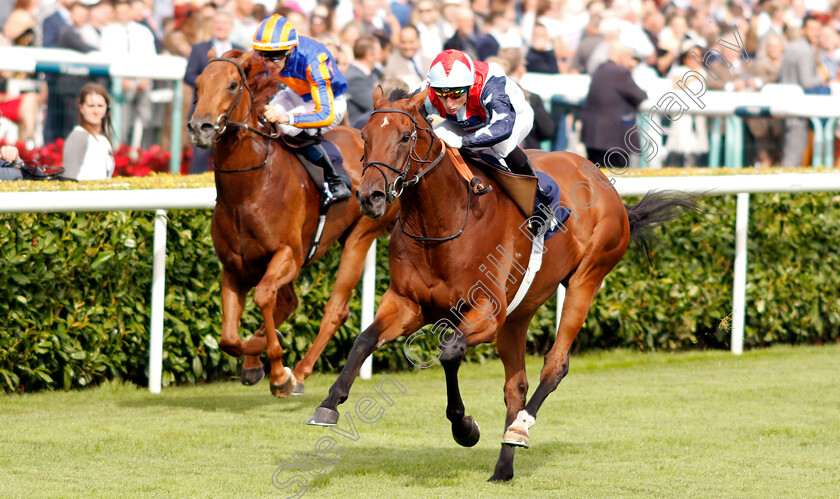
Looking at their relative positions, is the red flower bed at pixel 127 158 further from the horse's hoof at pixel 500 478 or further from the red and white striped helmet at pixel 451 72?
the horse's hoof at pixel 500 478

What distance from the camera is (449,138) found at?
4500 millimetres

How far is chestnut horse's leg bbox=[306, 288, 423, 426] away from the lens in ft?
14.1

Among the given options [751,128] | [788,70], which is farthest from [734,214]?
[788,70]

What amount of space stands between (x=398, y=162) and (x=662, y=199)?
7.28 ft

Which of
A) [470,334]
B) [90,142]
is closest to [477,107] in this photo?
[470,334]

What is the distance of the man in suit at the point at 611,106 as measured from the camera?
959cm

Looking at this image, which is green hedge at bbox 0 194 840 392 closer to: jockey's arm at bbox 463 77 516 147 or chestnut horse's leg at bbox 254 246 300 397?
chestnut horse's leg at bbox 254 246 300 397

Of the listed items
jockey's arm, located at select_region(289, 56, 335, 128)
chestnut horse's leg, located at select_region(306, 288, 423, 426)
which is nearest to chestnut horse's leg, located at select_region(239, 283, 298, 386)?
jockey's arm, located at select_region(289, 56, 335, 128)

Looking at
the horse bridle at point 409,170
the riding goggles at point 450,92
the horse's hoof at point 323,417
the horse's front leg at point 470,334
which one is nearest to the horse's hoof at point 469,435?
the horse's front leg at point 470,334

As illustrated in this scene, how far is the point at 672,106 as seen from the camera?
990 centimetres

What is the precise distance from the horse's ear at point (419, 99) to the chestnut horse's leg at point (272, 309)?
1.68 m

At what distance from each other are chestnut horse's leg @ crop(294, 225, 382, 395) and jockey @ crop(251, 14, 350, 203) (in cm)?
31

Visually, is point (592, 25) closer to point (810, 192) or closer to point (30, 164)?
point (810, 192)

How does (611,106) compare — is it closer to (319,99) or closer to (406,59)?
(406,59)
